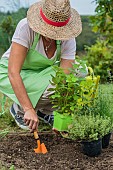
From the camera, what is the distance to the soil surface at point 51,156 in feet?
8.84

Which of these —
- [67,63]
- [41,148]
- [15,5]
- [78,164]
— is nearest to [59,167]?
[78,164]

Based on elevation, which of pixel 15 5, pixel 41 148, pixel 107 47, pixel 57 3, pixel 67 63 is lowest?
pixel 107 47

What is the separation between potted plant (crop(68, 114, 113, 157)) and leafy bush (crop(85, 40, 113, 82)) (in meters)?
4.21

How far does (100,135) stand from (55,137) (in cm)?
51

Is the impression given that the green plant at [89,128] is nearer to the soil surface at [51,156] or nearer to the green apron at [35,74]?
the soil surface at [51,156]

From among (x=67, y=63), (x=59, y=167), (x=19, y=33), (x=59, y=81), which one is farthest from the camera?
(x=67, y=63)

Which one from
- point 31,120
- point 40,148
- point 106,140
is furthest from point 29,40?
point 106,140

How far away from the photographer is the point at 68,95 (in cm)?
295

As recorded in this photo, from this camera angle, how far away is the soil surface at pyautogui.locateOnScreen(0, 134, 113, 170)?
2.69 m

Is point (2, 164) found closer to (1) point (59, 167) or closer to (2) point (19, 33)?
(1) point (59, 167)

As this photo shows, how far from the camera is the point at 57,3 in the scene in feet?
9.51

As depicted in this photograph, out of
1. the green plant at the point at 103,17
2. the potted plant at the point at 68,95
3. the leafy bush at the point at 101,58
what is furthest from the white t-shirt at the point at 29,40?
the leafy bush at the point at 101,58

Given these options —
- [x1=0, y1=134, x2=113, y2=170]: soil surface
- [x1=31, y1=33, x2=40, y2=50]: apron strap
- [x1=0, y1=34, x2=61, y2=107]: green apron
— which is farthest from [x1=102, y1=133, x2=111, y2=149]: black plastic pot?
[x1=31, y1=33, x2=40, y2=50]: apron strap

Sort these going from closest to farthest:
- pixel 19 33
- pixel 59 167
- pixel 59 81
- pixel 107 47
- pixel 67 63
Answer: pixel 59 167
pixel 59 81
pixel 19 33
pixel 67 63
pixel 107 47
